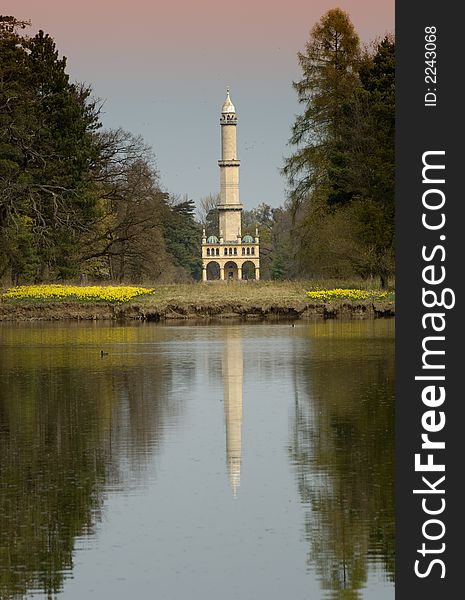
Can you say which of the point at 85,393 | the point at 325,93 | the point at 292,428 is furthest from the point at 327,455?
the point at 325,93

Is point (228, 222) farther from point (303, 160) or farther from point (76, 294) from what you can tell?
point (76, 294)

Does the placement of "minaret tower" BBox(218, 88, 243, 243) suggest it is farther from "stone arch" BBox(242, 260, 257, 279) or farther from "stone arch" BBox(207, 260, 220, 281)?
Result: "stone arch" BBox(242, 260, 257, 279)

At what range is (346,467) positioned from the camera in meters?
16.2

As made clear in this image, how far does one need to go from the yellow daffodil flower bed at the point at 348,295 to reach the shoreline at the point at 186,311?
1.58 feet

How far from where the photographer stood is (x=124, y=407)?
21953mm

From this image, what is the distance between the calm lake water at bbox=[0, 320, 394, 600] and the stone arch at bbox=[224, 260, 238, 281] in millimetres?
124240

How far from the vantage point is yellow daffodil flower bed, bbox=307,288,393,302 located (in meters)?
52.4

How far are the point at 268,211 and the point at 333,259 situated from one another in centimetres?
13458

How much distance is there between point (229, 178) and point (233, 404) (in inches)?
5054

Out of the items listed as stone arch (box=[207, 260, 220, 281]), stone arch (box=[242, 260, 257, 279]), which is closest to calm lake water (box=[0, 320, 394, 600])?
stone arch (box=[207, 260, 220, 281])

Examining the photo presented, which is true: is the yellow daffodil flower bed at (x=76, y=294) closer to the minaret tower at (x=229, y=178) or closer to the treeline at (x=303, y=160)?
the treeline at (x=303, y=160)

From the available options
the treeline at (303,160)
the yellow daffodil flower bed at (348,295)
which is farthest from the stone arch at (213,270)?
the yellow daffodil flower bed at (348,295)

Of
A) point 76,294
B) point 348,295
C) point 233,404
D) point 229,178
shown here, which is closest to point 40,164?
point 76,294

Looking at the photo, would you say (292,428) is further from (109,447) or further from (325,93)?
(325,93)
